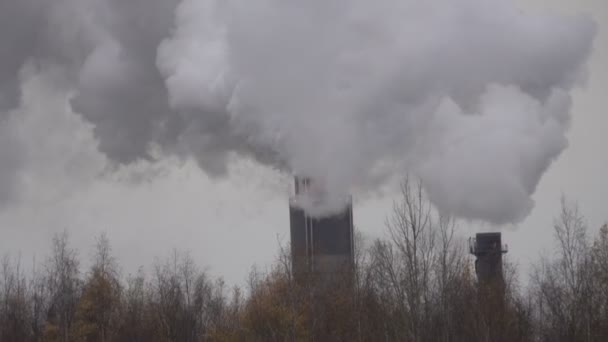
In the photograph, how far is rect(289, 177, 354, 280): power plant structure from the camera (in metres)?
45.9

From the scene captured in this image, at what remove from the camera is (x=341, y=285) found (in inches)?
1721

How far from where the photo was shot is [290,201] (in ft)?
151

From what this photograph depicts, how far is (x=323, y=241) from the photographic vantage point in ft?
154

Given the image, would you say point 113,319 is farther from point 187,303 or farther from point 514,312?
point 514,312

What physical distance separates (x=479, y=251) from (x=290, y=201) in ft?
29.2

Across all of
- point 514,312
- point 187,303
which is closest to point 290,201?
point 187,303

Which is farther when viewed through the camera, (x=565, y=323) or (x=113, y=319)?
(x=113, y=319)

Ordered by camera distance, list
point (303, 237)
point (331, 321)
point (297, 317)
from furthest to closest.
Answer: point (303, 237)
point (331, 321)
point (297, 317)

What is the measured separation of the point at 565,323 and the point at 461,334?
3.72m

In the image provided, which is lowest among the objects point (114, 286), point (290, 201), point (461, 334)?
point (461, 334)

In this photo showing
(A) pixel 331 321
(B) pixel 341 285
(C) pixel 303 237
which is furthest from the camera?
(C) pixel 303 237

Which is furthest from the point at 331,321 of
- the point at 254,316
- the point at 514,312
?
the point at 514,312

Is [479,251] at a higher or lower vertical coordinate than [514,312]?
higher

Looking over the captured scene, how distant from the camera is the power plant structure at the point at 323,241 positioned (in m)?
45.9
